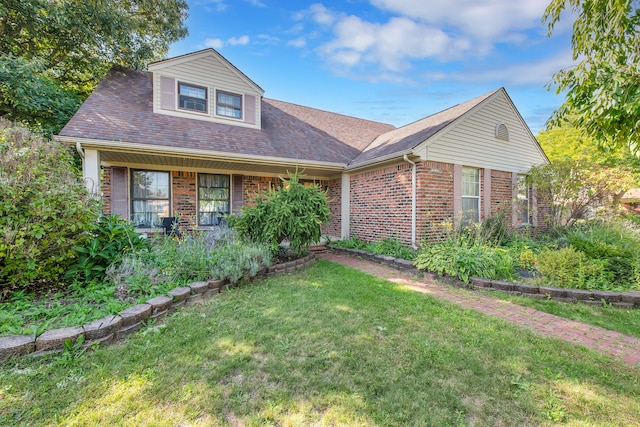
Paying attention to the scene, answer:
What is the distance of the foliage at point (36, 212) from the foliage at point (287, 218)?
279cm

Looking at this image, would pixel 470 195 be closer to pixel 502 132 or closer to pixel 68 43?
pixel 502 132

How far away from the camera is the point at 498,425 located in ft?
5.73

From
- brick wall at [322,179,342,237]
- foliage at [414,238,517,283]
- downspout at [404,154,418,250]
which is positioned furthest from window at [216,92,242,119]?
foliage at [414,238,517,283]

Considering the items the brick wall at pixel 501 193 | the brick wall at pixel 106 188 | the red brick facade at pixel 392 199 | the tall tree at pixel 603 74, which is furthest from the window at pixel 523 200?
the brick wall at pixel 106 188

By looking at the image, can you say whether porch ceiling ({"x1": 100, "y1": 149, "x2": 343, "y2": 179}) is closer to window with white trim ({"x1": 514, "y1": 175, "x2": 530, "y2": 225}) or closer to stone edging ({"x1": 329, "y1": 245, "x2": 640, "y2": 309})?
stone edging ({"x1": 329, "y1": 245, "x2": 640, "y2": 309})

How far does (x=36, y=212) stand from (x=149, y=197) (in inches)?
185

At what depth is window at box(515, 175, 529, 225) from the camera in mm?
8813

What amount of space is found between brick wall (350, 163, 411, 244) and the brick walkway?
220 centimetres

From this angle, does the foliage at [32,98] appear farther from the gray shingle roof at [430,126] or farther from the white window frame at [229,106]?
the gray shingle roof at [430,126]

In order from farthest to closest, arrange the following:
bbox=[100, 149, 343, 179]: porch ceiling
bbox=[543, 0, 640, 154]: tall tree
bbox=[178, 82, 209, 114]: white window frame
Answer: bbox=[178, 82, 209, 114]: white window frame, bbox=[100, 149, 343, 179]: porch ceiling, bbox=[543, 0, 640, 154]: tall tree

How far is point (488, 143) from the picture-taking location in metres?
8.05

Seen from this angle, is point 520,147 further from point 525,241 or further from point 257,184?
point 257,184

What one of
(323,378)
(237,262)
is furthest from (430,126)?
(323,378)

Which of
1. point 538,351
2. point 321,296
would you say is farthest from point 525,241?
point 321,296
